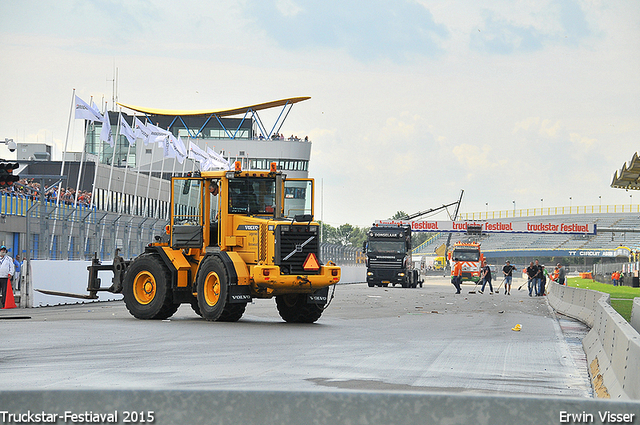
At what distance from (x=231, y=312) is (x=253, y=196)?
98.5 inches

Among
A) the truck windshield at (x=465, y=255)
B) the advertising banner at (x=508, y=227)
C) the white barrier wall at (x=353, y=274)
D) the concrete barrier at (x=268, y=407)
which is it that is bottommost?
the white barrier wall at (x=353, y=274)

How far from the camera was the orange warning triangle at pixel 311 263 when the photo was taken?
17.2 meters

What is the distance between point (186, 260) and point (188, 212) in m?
1.07

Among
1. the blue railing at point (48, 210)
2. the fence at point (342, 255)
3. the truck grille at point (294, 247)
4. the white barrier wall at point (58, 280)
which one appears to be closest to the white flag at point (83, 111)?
the blue railing at point (48, 210)

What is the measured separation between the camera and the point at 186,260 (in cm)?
1805

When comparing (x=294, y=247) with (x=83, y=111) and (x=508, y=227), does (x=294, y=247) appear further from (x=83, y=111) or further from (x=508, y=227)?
(x=508, y=227)

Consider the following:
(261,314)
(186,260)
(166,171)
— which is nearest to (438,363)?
(186,260)

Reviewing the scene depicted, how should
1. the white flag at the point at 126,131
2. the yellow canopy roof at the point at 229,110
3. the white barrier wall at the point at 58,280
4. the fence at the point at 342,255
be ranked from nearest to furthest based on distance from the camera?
the white barrier wall at the point at 58,280 < the white flag at the point at 126,131 < the fence at the point at 342,255 < the yellow canopy roof at the point at 229,110

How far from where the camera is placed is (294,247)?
17.2 m

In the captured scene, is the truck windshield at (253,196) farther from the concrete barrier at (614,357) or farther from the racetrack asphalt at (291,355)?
the concrete barrier at (614,357)

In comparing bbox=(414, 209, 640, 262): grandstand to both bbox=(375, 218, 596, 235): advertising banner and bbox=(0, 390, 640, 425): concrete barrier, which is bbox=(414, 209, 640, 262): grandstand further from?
bbox=(0, 390, 640, 425): concrete barrier

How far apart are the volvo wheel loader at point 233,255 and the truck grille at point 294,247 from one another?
0.02 m

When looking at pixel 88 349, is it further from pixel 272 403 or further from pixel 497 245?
pixel 497 245

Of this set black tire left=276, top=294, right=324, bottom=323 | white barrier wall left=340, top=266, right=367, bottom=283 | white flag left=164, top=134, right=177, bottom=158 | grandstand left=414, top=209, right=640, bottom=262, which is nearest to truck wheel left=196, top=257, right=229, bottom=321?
black tire left=276, top=294, right=324, bottom=323
